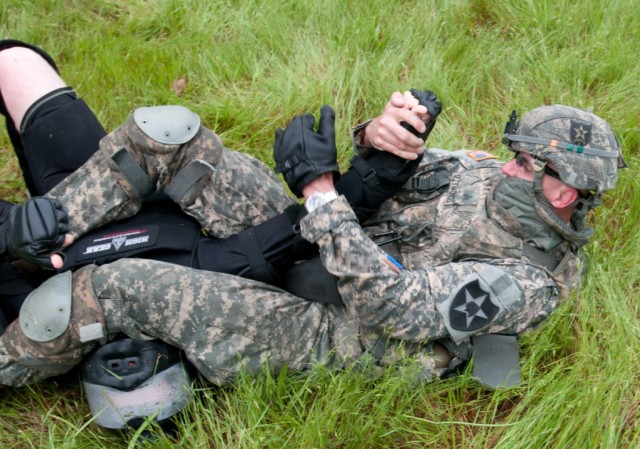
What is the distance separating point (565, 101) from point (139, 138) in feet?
7.88

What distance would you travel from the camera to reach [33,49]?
3.10m

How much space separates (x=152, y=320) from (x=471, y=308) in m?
1.19

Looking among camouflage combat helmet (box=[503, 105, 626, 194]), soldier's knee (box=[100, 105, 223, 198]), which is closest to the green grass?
camouflage combat helmet (box=[503, 105, 626, 194])

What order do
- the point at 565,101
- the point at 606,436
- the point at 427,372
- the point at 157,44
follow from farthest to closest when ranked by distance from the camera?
the point at 157,44
the point at 565,101
the point at 427,372
the point at 606,436

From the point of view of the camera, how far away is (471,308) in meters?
2.51

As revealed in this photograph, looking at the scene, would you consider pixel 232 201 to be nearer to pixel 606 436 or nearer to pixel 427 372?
pixel 427 372

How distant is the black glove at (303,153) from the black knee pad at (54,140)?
2.79ft

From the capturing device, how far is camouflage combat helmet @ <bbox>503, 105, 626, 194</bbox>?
8.80ft

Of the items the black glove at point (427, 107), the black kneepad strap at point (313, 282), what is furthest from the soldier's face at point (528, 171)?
the black kneepad strap at point (313, 282)

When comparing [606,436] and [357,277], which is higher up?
[357,277]

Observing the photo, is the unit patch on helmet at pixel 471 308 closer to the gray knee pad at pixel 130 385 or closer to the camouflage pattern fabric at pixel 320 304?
the camouflage pattern fabric at pixel 320 304

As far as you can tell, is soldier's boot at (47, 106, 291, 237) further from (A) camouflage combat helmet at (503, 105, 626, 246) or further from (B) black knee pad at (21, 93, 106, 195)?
(A) camouflage combat helmet at (503, 105, 626, 246)

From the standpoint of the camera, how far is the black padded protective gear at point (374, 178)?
2.89 metres

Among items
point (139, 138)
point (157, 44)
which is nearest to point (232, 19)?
point (157, 44)
